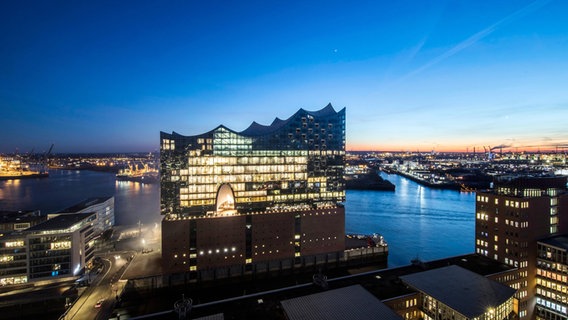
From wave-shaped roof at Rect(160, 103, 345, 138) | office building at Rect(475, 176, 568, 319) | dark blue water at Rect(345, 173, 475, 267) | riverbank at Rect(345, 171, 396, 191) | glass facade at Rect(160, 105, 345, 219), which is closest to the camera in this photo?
office building at Rect(475, 176, 568, 319)

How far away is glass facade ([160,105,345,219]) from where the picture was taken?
36.4 meters

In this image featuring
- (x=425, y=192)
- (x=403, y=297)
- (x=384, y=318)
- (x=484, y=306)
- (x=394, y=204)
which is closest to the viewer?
(x=384, y=318)

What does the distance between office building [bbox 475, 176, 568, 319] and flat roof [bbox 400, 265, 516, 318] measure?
6.14 meters

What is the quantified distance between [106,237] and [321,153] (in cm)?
4062

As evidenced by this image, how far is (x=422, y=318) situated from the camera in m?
22.3

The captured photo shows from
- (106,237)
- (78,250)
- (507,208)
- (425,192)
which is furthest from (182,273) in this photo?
(425,192)

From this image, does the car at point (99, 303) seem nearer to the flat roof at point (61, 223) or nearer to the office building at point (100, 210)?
the flat roof at point (61, 223)

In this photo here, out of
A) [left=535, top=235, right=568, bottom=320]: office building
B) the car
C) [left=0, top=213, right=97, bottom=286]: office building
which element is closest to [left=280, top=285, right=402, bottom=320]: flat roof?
[left=535, top=235, right=568, bottom=320]: office building

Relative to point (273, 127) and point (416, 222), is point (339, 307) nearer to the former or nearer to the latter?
point (273, 127)

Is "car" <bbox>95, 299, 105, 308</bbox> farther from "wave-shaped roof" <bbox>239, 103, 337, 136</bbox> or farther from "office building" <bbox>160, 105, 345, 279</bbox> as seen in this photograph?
"wave-shaped roof" <bbox>239, 103, 337, 136</bbox>

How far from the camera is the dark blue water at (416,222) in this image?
45938 mm

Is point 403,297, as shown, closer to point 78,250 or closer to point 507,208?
point 507,208

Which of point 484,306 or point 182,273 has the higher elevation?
point 484,306

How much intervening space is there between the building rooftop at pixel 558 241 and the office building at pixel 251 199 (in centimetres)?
2175
